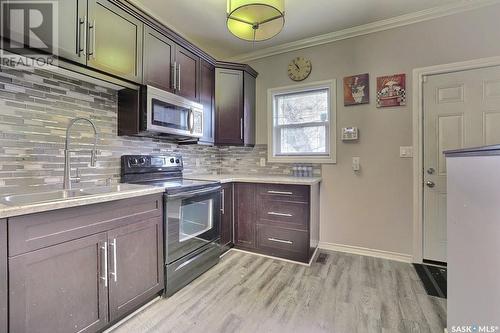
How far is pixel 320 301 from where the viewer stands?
178 cm

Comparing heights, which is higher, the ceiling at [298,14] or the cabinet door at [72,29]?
the ceiling at [298,14]

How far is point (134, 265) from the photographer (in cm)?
157

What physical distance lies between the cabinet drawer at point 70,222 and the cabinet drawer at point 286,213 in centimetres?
132

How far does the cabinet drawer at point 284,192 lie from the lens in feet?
8.03

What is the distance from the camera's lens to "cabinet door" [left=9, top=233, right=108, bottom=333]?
1.06m

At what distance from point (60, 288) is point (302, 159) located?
2552mm

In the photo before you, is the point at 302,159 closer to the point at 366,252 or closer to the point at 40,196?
the point at 366,252

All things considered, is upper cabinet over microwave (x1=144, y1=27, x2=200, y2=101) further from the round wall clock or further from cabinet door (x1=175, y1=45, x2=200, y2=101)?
the round wall clock

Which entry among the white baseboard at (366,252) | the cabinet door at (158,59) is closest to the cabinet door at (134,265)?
the cabinet door at (158,59)

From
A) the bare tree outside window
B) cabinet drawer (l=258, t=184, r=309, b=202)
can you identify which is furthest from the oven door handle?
the bare tree outside window

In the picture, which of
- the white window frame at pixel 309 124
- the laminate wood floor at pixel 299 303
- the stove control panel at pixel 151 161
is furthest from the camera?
the white window frame at pixel 309 124

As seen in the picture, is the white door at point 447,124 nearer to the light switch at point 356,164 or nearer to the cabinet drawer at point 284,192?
the light switch at point 356,164

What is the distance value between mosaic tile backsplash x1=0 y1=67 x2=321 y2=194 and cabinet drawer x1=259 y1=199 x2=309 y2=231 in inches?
58.2

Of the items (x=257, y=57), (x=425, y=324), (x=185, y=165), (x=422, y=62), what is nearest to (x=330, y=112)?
(x=422, y=62)
